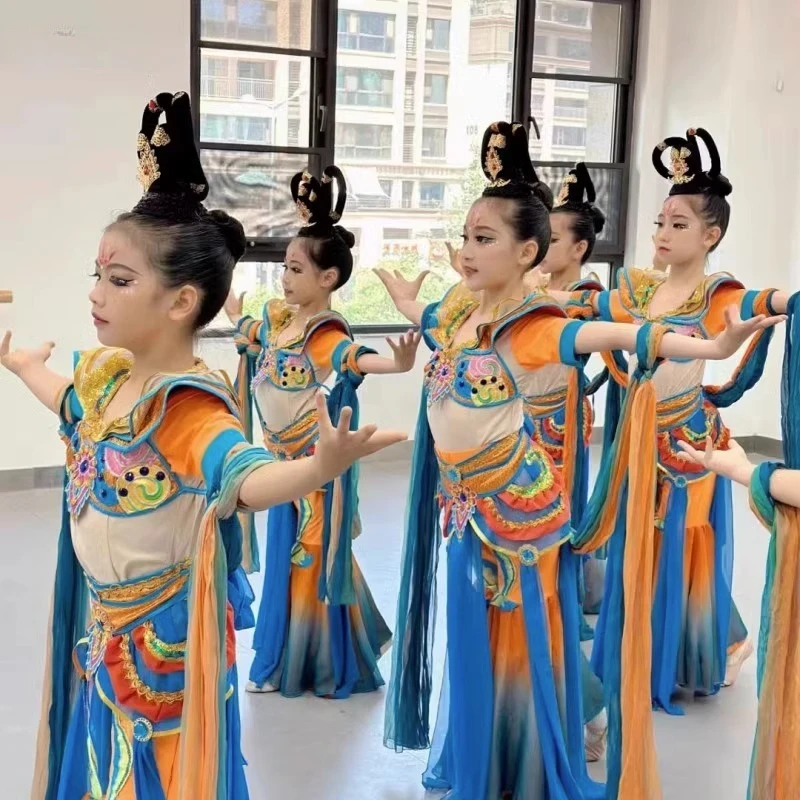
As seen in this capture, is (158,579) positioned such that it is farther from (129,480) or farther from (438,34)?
(438,34)

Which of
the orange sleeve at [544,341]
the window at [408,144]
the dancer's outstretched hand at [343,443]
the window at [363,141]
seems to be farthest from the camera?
the window at [408,144]

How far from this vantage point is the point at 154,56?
228 inches

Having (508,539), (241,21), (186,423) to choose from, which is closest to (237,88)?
(241,21)

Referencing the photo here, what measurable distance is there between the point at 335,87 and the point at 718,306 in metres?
3.40

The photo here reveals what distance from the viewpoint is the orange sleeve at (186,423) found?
1868 mm

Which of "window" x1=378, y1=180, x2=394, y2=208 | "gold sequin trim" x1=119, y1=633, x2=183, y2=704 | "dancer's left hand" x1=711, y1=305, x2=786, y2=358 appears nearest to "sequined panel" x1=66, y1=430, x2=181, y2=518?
"gold sequin trim" x1=119, y1=633, x2=183, y2=704

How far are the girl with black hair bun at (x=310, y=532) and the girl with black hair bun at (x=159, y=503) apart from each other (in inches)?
55.6

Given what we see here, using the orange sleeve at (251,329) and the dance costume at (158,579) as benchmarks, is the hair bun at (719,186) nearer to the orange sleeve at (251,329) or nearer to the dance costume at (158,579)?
the orange sleeve at (251,329)

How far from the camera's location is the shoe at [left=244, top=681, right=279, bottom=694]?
3578 mm

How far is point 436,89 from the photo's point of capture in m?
6.90

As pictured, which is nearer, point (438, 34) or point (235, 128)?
point (235, 128)

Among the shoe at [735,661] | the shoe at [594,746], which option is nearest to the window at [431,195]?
the shoe at [735,661]

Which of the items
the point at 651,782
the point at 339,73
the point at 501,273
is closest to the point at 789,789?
the point at 651,782

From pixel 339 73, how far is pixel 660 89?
6.64 ft
